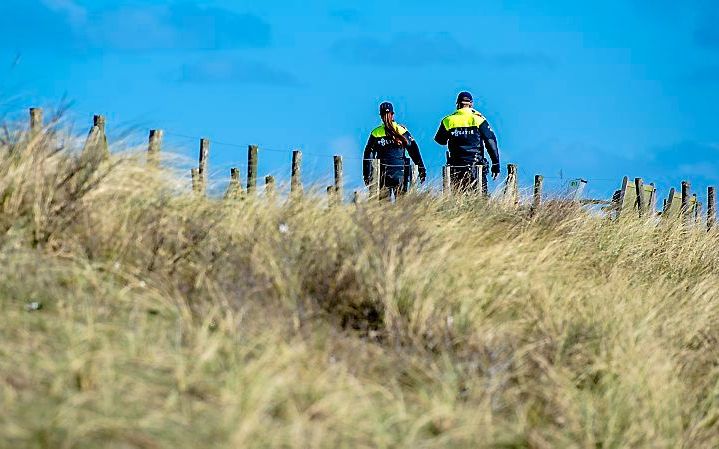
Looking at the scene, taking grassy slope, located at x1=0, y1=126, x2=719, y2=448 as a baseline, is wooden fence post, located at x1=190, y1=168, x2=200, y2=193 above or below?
above

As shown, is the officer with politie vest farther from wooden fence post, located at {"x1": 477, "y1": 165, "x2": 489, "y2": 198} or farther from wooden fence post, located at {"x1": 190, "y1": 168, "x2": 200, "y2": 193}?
wooden fence post, located at {"x1": 190, "y1": 168, "x2": 200, "y2": 193}

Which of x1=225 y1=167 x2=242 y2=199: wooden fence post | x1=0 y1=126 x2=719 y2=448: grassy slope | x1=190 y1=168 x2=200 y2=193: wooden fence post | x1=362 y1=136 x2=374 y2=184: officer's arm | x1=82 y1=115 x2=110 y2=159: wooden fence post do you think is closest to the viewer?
x1=0 y1=126 x2=719 y2=448: grassy slope

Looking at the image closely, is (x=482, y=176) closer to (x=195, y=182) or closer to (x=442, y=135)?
(x=442, y=135)

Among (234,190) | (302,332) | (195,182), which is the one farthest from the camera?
(234,190)

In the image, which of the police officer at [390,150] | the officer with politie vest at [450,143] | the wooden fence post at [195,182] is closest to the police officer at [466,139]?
the officer with politie vest at [450,143]

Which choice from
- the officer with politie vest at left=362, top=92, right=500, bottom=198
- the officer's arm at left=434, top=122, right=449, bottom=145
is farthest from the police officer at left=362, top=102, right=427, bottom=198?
the officer's arm at left=434, top=122, right=449, bottom=145

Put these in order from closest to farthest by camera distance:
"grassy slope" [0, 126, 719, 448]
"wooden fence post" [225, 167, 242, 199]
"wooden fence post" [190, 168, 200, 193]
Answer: "grassy slope" [0, 126, 719, 448] → "wooden fence post" [190, 168, 200, 193] → "wooden fence post" [225, 167, 242, 199]

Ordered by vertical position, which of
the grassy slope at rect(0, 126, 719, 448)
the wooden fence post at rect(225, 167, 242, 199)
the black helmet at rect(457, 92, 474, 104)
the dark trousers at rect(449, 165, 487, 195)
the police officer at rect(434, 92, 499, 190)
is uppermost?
the black helmet at rect(457, 92, 474, 104)

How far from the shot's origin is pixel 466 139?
17.9 metres

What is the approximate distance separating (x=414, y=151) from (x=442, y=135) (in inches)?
22.1

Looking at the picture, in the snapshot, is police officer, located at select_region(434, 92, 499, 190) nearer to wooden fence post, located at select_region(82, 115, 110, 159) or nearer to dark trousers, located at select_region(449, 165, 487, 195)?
dark trousers, located at select_region(449, 165, 487, 195)

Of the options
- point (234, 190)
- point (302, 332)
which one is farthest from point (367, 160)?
point (302, 332)

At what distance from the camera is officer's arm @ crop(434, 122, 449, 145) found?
1802 cm

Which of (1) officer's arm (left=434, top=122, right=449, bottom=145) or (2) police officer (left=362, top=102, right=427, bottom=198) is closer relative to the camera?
(2) police officer (left=362, top=102, right=427, bottom=198)
